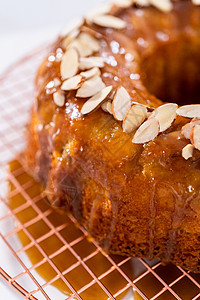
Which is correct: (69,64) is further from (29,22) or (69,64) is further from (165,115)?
(29,22)

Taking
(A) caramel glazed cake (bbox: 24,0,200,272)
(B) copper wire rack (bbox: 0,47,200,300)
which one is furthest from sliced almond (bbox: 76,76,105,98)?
(B) copper wire rack (bbox: 0,47,200,300)

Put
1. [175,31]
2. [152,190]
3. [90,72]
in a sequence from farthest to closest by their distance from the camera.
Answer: [175,31] → [90,72] → [152,190]

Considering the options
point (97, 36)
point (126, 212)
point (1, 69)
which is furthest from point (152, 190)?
point (1, 69)

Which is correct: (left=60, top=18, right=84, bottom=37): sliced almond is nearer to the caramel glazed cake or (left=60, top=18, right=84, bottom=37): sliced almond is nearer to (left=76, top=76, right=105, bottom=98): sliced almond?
the caramel glazed cake

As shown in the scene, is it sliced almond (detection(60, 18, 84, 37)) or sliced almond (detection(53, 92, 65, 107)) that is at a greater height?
sliced almond (detection(60, 18, 84, 37))

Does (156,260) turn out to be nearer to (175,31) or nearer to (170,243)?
(170,243)

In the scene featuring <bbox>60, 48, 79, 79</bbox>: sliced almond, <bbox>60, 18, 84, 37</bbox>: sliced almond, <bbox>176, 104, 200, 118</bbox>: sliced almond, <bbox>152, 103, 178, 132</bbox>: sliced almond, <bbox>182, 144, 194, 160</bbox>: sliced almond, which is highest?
<bbox>60, 18, 84, 37</bbox>: sliced almond
